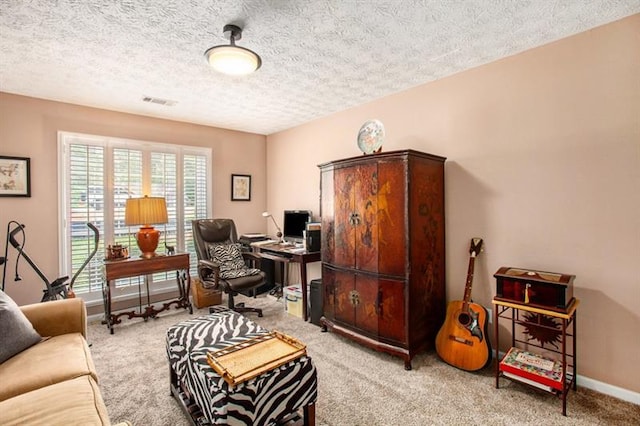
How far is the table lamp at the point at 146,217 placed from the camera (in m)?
3.59

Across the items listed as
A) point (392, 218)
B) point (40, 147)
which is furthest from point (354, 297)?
point (40, 147)

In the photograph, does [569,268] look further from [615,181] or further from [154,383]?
[154,383]

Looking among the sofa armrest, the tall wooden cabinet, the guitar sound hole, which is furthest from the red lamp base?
the guitar sound hole

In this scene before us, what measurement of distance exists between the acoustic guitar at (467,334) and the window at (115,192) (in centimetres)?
345

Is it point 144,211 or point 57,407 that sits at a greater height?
point 144,211

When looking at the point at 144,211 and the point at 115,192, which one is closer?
the point at 144,211

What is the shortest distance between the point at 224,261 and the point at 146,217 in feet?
3.37

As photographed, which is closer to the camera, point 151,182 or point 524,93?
point 524,93

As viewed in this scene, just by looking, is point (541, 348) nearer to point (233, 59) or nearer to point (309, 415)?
point (309, 415)

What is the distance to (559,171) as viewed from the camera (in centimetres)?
236

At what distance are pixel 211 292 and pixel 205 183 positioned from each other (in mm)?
1591

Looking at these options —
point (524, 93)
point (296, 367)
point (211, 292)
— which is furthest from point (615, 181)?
point (211, 292)

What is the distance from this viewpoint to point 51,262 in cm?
353

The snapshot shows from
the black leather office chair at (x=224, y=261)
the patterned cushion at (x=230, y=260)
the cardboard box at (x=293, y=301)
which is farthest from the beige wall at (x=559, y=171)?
the patterned cushion at (x=230, y=260)
